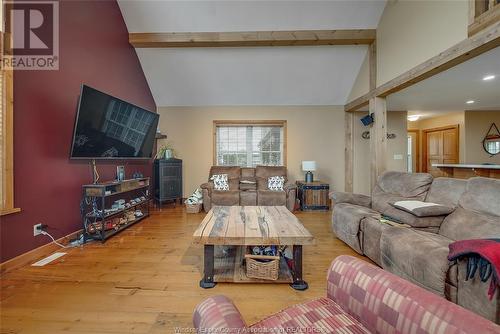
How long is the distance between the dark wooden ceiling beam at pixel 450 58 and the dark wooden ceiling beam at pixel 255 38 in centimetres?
107

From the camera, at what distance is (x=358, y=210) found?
9.13ft

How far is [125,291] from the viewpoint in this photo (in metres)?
1.91

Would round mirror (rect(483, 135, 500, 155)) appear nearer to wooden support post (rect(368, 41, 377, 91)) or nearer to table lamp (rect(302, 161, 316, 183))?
wooden support post (rect(368, 41, 377, 91))

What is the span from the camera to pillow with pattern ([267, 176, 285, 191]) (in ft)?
16.1

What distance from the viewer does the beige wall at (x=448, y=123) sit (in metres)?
5.95

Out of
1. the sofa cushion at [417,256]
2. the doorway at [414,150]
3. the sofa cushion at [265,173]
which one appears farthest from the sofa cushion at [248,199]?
the doorway at [414,150]

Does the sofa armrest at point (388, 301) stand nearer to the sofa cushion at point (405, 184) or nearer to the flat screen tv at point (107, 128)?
the sofa cushion at point (405, 184)

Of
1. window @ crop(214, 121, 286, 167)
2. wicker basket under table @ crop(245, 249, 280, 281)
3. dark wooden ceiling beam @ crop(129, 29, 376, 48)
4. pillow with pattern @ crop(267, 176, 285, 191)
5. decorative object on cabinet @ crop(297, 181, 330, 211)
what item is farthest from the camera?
window @ crop(214, 121, 286, 167)

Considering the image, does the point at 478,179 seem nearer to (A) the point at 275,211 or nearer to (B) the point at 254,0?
(A) the point at 275,211

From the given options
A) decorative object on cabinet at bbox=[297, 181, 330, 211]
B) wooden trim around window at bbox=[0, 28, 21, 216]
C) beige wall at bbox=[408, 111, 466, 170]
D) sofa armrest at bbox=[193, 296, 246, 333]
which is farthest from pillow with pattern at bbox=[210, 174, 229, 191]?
beige wall at bbox=[408, 111, 466, 170]

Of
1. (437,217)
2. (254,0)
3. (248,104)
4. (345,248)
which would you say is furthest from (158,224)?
(254,0)

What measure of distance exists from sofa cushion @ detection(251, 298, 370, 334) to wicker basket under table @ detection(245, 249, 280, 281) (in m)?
0.90

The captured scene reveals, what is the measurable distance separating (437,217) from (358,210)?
2.56 feet

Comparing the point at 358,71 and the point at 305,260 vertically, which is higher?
the point at 358,71
